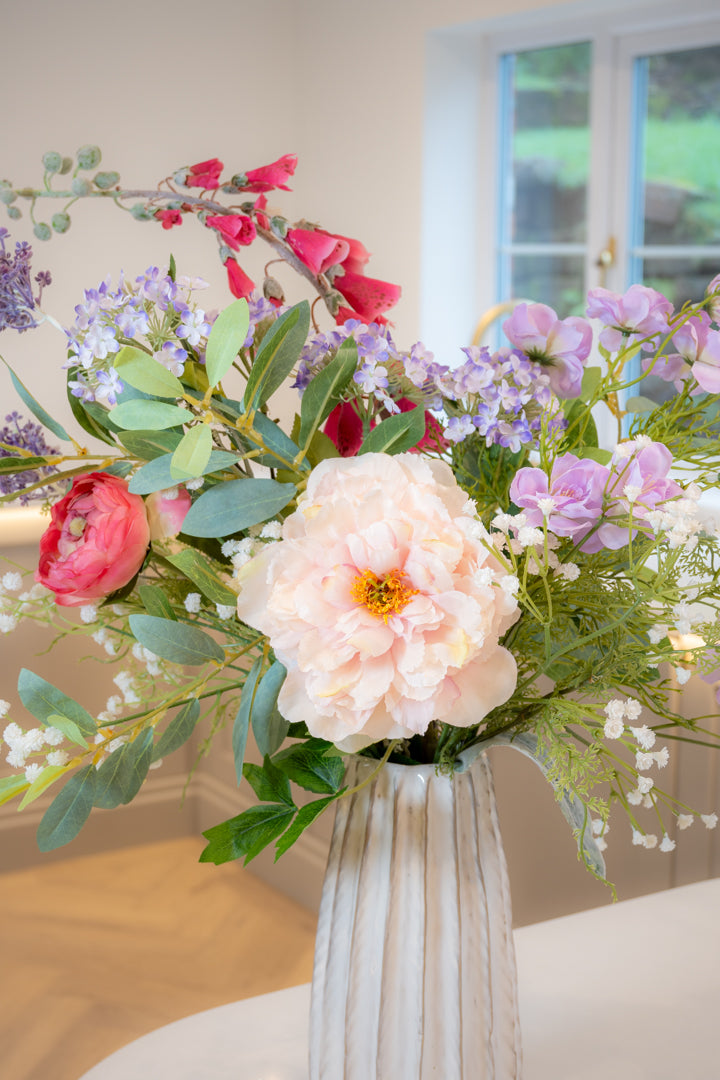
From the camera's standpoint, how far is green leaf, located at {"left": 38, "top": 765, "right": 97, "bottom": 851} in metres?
0.43

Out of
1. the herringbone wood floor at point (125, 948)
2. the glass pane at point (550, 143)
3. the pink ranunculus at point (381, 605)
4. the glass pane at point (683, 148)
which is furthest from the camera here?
the glass pane at point (550, 143)

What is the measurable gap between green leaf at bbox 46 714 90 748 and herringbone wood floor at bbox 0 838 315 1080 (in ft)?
2.73

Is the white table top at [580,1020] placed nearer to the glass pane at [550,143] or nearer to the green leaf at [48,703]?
the green leaf at [48,703]

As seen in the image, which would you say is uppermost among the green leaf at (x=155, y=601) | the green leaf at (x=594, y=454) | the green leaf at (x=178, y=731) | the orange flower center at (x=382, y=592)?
the green leaf at (x=594, y=454)

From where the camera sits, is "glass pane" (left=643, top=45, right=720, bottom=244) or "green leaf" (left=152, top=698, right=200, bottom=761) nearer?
"green leaf" (left=152, top=698, right=200, bottom=761)

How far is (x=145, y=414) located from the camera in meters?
0.42

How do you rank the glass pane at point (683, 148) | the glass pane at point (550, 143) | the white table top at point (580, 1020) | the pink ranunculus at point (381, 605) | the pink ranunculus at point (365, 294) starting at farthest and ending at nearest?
the glass pane at point (550, 143), the glass pane at point (683, 148), the white table top at point (580, 1020), the pink ranunculus at point (365, 294), the pink ranunculus at point (381, 605)

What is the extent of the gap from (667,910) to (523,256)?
230 cm

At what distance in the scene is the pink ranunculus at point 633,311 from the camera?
0.48 metres

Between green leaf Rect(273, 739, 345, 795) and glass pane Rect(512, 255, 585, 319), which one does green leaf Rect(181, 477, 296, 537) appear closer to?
green leaf Rect(273, 739, 345, 795)

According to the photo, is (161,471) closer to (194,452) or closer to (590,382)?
(194,452)

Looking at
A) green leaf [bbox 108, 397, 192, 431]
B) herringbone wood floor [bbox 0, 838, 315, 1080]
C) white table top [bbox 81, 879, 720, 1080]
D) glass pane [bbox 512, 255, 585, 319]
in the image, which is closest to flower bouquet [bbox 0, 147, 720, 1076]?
green leaf [bbox 108, 397, 192, 431]

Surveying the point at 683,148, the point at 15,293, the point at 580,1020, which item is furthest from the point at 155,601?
the point at 683,148

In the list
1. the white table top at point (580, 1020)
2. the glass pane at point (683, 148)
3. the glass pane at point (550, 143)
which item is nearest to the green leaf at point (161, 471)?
the white table top at point (580, 1020)
